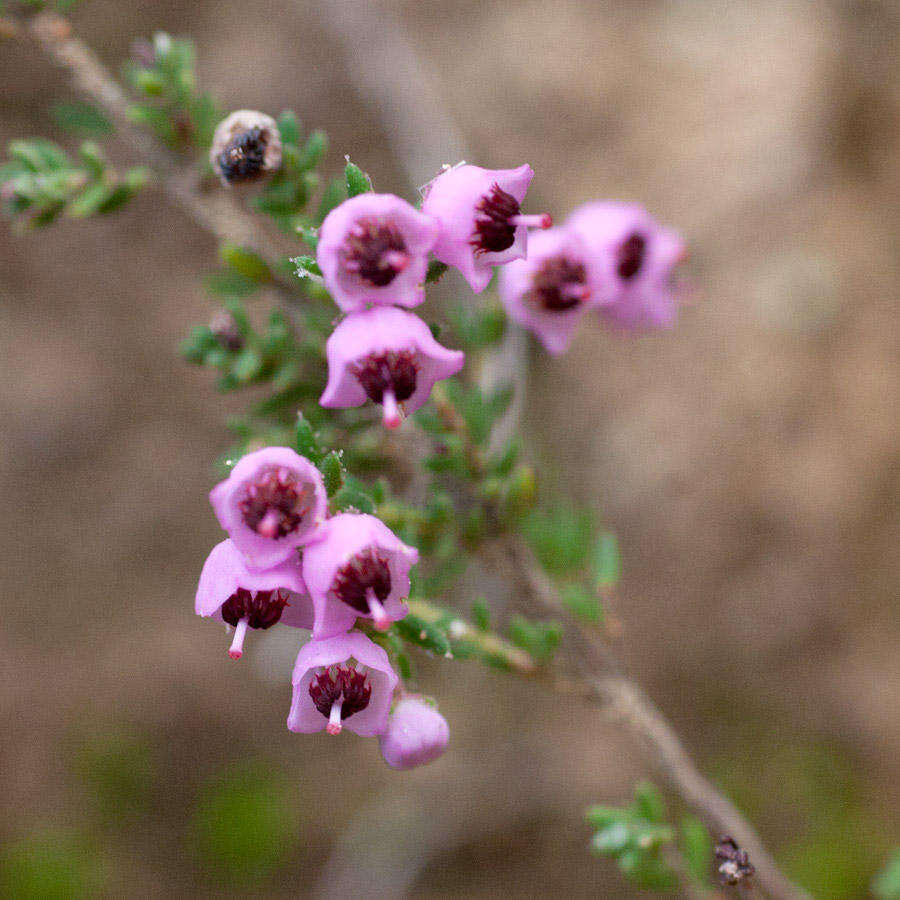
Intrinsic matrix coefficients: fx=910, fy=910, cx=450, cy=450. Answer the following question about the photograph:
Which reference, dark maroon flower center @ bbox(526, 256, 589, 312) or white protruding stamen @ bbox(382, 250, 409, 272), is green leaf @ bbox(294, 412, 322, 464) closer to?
white protruding stamen @ bbox(382, 250, 409, 272)

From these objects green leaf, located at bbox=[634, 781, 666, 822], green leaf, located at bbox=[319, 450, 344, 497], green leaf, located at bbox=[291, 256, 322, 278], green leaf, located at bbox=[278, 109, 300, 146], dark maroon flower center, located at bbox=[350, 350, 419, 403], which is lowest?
green leaf, located at bbox=[634, 781, 666, 822]

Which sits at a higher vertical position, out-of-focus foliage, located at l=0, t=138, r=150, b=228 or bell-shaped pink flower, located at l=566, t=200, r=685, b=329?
bell-shaped pink flower, located at l=566, t=200, r=685, b=329

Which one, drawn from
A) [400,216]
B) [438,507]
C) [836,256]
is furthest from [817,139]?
[400,216]

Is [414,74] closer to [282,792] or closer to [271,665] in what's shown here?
[271,665]

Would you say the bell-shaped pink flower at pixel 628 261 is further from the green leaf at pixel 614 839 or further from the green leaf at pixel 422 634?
the green leaf at pixel 614 839

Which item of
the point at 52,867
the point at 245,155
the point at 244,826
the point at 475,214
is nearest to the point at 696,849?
the point at 475,214

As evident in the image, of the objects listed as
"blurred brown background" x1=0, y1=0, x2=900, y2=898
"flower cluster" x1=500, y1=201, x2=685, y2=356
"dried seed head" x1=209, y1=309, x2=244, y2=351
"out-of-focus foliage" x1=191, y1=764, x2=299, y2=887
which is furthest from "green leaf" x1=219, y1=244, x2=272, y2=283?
"out-of-focus foliage" x1=191, y1=764, x2=299, y2=887
